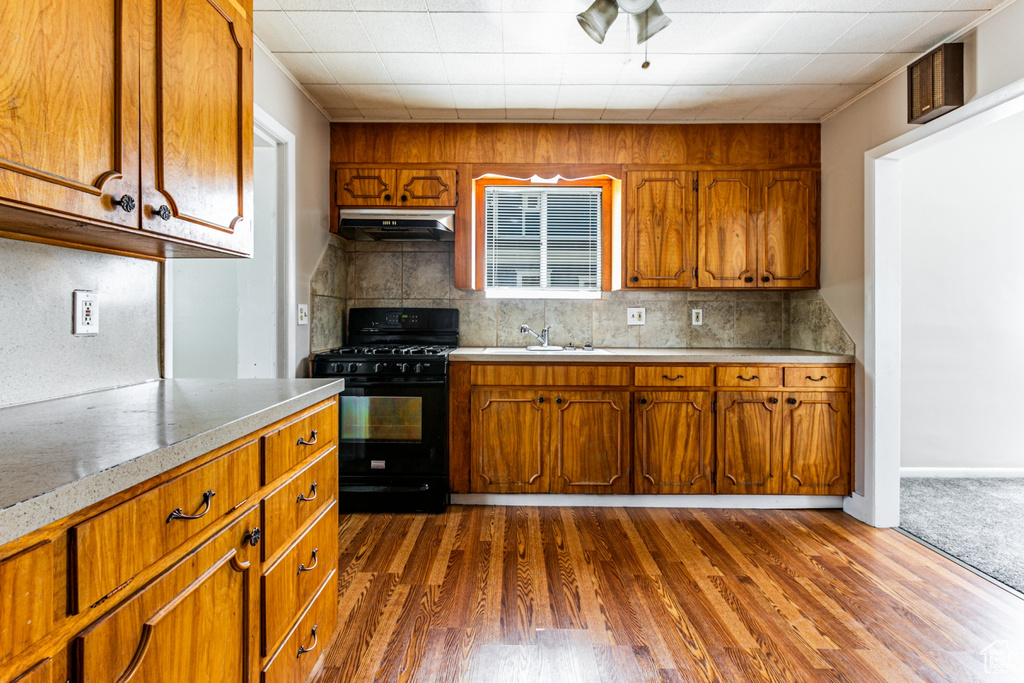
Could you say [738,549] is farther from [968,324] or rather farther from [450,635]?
[968,324]

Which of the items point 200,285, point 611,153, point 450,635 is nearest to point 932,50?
point 611,153

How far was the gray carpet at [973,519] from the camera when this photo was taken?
2.35 metres

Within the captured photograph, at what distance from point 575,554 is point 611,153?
2.35 metres

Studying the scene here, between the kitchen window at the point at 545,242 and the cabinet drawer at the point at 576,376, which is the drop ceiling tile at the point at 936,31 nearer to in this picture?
the kitchen window at the point at 545,242

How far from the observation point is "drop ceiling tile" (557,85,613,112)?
2.83 metres

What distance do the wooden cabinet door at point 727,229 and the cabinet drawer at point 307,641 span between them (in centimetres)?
265

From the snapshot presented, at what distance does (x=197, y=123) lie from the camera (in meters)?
1.41

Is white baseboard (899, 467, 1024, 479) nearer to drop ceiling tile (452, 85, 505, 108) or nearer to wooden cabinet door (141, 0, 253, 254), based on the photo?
drop ceiling tile (452, 85, 505, 108)

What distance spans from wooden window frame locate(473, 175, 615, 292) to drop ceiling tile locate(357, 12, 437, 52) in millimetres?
1006

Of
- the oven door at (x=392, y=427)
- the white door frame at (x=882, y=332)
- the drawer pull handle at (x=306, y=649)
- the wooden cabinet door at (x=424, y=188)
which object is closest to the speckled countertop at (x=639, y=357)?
the white door frame at (x=882, y=332)

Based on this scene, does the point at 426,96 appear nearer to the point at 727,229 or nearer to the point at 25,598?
the point at 727,229

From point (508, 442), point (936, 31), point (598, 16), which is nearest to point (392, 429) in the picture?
point (508, 442)

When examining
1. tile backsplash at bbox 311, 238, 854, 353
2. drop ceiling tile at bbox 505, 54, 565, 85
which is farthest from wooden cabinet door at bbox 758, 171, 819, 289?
drop ceiling tile at bbox 505, 54, 565, 85

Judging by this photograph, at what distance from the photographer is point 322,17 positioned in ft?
7.23
